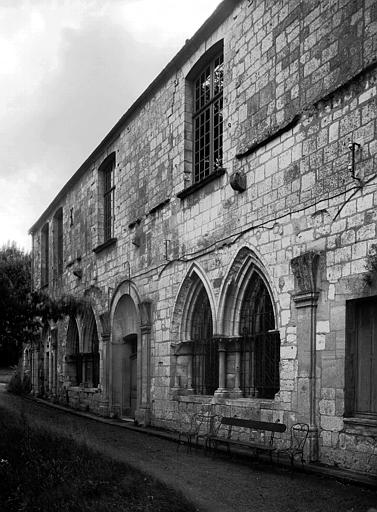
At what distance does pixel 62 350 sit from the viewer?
70.9 ft

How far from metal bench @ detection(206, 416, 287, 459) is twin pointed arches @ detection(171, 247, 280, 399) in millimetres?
577

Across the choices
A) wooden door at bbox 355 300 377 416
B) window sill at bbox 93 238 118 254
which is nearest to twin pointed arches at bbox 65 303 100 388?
window sill at bbox 93 238 118 254

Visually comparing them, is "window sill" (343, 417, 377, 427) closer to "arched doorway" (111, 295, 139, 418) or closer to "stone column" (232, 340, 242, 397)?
"stone column" (232, 340, 242, 397)

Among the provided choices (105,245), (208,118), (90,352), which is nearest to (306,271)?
(208,118)

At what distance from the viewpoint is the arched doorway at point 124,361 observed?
15.7 meters

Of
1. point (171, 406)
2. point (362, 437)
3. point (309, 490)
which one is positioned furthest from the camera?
point (171, 406)

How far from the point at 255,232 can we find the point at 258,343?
1726mm

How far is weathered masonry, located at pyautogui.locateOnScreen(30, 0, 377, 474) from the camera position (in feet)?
26.0

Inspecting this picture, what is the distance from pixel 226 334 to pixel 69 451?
3324 millimetres

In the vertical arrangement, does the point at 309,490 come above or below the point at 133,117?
below

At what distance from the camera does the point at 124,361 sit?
1616 centimetres

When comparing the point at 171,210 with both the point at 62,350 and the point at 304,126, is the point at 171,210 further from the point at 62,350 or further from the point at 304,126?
the point at 62,350

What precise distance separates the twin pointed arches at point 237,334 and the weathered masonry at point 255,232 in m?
0.03

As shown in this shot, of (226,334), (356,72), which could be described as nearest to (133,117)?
(226,334)
